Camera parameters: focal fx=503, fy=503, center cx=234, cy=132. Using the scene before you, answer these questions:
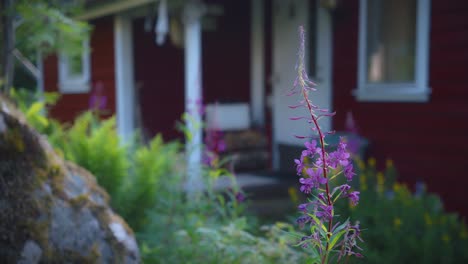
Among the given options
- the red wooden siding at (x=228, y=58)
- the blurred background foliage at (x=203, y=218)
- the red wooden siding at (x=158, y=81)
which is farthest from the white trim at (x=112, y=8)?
the blurred background foliage at (x=203, y=218)

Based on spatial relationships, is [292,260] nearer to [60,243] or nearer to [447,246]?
[60,243]


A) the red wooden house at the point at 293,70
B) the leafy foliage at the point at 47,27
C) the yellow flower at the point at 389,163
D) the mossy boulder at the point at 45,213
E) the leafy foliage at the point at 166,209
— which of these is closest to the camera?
the mossy boulder at the point at 45,213

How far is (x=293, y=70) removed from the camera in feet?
22.9

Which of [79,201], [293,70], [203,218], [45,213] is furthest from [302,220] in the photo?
[293,70]

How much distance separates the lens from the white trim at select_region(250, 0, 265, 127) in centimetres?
802

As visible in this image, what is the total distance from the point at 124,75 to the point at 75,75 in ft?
8.30

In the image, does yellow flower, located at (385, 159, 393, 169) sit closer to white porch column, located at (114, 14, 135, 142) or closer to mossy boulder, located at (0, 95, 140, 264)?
mossy boulder, located at (0, 95, 140, 264)

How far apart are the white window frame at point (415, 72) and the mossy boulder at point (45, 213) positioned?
3756 mm

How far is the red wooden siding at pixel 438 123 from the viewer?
4816 millimetres

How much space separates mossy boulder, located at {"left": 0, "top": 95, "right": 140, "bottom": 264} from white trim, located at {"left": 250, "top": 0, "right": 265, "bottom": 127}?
Result: 583 cm

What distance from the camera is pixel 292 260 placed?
2.63m

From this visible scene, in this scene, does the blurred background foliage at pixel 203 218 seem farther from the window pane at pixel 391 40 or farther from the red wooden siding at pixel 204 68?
the red wooden siding at pixel 204 68

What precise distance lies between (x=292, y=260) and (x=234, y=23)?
6.50 meters

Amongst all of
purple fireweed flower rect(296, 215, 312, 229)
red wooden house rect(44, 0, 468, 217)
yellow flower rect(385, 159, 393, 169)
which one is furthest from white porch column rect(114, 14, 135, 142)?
purple fireweed flower rect(296, 215, 312, 229)
